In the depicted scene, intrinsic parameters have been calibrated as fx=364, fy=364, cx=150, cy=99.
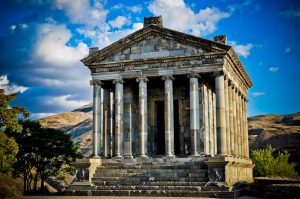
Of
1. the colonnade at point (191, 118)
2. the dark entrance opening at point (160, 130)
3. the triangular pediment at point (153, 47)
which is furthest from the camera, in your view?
the dark entrance opening at point (160, 130)

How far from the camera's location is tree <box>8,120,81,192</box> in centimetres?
3316

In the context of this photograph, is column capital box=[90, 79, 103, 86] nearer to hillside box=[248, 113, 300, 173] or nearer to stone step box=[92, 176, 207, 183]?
stone step box=[92, 176, 207, 183]

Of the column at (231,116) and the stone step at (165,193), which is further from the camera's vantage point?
the column at (231,116)

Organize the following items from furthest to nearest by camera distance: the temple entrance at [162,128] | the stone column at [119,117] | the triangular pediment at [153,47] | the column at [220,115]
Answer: the temple entrance at [162,128]
the stone column at [119,117]
the triangular pediment at [153,47]
the column at [220,115]

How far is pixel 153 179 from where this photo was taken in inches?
883

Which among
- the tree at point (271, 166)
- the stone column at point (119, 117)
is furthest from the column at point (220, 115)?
the tree at point (271, 166)

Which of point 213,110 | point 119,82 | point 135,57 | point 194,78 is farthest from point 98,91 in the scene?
point 213,110

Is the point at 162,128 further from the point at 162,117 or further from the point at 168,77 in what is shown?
the point at 168,77

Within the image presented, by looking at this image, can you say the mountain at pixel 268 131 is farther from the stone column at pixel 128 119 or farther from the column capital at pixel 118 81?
the column capital at pixel 118 81

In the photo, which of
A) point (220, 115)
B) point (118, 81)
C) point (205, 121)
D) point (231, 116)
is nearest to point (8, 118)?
point (118, 81)

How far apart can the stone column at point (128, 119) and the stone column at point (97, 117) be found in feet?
7.10

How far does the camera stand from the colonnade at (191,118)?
81.2ft

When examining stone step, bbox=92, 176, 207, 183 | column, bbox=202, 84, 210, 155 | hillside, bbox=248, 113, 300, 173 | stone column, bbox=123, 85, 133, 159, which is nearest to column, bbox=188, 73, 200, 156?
Result: column, bbox=202, 84, 210, 155

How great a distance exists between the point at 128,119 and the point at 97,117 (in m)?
2.60
